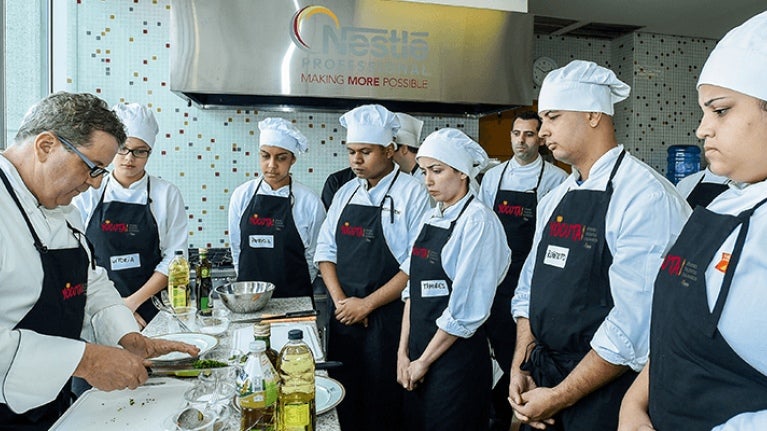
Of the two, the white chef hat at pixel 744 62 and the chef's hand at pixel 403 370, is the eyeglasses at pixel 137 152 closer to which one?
the chef's hand at pixel 403 370

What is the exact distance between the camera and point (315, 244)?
297 centimetres

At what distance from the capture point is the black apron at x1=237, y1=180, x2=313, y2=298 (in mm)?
2889

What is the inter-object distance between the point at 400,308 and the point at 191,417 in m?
1.42

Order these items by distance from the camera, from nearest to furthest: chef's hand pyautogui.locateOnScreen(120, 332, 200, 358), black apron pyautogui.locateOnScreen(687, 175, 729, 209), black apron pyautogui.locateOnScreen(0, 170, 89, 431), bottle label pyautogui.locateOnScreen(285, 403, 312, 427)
A: bottle label pyautogui.locateOnScreen(285, 403, 312, 427), black apron pyautogui.locateOnScreen(0, 170, 89, 431), chef's hand pyautogui.locateOnScreen(120, 332, 200, 358), black apron pyautogui.locateOnScreen(687, 175, 729, 209)

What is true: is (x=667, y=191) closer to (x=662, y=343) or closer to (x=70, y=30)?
(x=662, y=343)

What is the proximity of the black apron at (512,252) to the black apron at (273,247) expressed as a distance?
47.2 inches

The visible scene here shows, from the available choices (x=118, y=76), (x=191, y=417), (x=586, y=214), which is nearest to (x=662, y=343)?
(x=586, y=214)

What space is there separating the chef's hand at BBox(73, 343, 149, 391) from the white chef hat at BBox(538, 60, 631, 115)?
1.38 metres

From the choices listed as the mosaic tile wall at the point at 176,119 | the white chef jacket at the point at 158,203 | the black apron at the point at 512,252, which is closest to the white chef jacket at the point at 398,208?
the white chef jacket at the point at 158,203

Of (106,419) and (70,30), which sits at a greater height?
(70,30)

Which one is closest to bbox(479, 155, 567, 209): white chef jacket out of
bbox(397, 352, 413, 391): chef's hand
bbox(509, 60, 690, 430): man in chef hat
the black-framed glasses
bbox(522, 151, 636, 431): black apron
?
bbox(397, 352, 413, 391): chef's hand

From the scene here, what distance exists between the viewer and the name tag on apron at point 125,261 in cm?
253

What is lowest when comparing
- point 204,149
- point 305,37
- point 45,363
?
point 45,363

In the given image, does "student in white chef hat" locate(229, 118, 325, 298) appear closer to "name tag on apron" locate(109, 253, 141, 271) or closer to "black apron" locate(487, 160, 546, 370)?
"name tag on apron" locate(109, 253, 141, 271)
